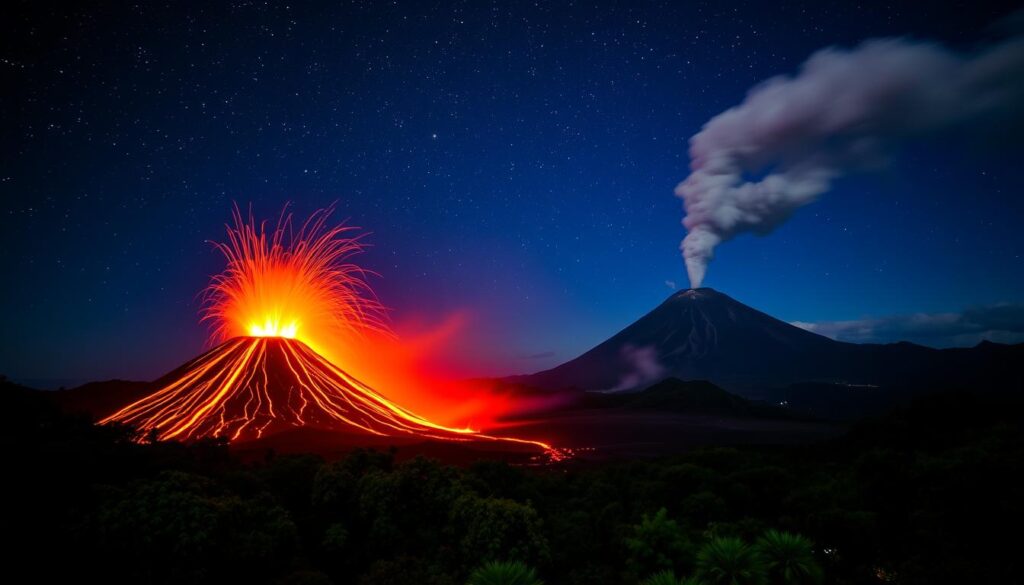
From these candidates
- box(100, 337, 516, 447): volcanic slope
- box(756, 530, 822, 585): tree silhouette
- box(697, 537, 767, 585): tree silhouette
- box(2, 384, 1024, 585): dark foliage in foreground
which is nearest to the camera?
box(697, 537, 767, 585): tree silhouette

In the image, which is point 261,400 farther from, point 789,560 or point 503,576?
point 789,560

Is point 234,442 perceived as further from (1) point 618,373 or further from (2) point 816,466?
(1) point 618,373

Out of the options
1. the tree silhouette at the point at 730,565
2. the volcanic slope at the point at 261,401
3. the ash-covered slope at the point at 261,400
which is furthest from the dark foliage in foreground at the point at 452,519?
the ash-covered slope at the point at 261,400

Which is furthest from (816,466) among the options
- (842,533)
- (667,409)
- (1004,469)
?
(667,409)

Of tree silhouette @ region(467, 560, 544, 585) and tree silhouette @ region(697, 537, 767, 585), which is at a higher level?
tree silhouette @ region(467, 560, 544, 585)

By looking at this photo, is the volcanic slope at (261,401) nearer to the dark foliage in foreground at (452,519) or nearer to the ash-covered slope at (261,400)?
the ash-covered slope at (261,400)

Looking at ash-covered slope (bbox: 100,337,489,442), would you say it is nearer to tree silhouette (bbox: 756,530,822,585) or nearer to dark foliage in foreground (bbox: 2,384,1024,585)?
dark foliage in foreground (bbox: 2,384,1024,585)

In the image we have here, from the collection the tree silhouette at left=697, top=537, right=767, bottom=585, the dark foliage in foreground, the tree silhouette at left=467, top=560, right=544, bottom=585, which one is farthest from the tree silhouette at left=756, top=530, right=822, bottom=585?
the tree silhouette at left=467, top=560, right=544, bottom=585

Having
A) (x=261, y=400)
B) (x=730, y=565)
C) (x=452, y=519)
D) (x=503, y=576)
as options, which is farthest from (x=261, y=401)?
(x=730, y=565)
